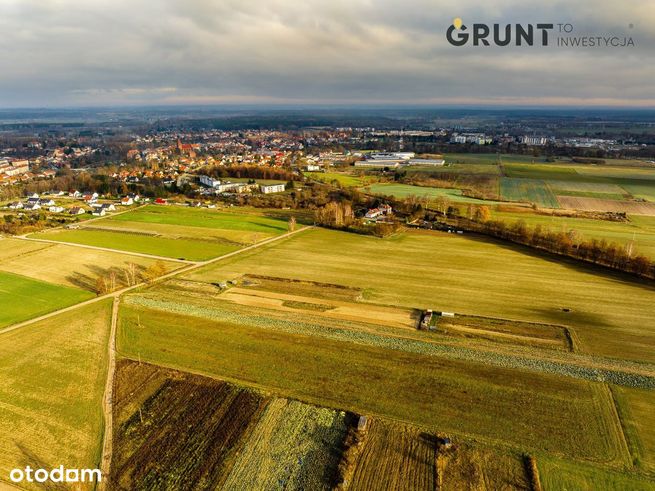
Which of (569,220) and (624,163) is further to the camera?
(624,163)

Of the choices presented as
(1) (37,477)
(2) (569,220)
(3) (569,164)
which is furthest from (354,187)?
(1) (37,477)

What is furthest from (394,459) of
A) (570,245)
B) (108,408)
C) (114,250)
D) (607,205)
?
(607,205)

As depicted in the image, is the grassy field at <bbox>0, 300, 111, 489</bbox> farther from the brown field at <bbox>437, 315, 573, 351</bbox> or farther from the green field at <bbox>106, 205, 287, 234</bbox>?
the green field at <bbox>106, 205, 287, 234</bbox>

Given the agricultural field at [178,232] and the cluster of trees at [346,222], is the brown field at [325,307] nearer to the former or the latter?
the agricultural field at [178,232]

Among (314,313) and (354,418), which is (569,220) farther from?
(354,418)

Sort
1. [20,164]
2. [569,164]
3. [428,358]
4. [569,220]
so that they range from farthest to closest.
→ 1. [20,164]
2. [569,164]
3. [569,220]
4. [428,358]

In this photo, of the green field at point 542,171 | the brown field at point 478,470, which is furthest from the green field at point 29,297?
the green field at point 542,171

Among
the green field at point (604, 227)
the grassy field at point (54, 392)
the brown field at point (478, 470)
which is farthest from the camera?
the green field at point (604, 227)

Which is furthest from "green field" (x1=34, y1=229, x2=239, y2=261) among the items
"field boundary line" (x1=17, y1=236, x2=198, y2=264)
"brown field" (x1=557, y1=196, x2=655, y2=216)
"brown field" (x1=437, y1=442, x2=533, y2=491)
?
"brown field" (x1=557, y1=196, x2=655, y2=216)
